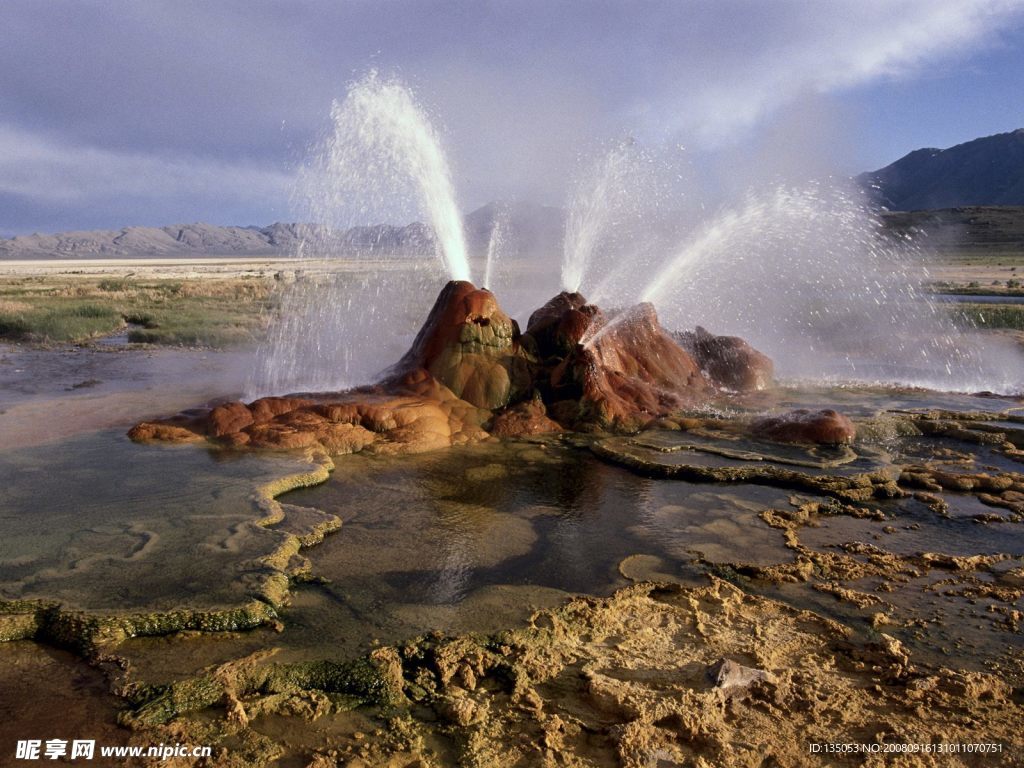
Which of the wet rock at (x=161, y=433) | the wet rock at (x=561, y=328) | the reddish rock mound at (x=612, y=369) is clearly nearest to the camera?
the wet rock at (x=161, y=433)

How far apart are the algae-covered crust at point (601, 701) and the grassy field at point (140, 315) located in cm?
1747

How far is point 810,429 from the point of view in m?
9.65

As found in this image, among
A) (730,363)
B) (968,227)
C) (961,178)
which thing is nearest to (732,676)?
(730,363)

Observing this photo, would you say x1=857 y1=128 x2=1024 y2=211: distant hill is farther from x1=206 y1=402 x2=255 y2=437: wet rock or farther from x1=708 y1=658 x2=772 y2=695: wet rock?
x1=708 y1=658 x2=772 y2=695: wet rock

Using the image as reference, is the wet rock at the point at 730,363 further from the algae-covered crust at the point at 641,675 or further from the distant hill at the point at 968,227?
the distant hill at the point at 968,227

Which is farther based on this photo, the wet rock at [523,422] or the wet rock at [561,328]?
the wet rock at [561,328]

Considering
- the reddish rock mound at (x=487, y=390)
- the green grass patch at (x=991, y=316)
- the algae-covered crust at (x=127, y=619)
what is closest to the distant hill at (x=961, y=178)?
the green grass patch at (x=991, y=316)

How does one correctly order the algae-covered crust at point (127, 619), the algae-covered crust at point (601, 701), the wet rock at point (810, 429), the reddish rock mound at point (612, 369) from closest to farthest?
1. the algae-covered crust at point (601, 701)
2. the algae-covered crust at point (127, 619)
3. the wet rock at point (810, 429)
4. the reddish rock mound at point (612, 369)

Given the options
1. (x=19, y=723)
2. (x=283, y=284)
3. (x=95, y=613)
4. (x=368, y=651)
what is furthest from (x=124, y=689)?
(x=283, y=284)

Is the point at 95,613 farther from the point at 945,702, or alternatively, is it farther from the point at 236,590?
the point at 945,702

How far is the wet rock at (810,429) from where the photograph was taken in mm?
9555

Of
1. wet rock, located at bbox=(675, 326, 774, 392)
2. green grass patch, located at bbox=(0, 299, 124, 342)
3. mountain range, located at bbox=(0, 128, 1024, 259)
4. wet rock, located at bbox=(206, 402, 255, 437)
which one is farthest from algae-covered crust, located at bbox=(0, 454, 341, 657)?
mountain range, located at bbox=(0, 128, 1024, 259)

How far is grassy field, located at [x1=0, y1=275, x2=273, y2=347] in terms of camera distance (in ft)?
67.5

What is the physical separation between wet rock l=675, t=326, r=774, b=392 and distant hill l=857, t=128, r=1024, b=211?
117170 millimetres
